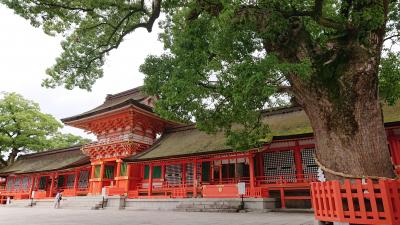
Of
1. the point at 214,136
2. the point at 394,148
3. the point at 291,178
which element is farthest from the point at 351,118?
the point at 214,136

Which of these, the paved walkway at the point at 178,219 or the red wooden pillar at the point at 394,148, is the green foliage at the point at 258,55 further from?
the red wooden pillar at the point at 394,148

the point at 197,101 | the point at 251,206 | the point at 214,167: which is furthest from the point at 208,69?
the point at 214,167

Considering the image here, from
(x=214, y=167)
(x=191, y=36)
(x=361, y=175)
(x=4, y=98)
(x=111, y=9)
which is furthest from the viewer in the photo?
(x=4, y=98)

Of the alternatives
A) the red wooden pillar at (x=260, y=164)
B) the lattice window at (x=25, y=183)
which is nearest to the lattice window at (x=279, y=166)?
the red wooden pillar at (x=260, y=164)

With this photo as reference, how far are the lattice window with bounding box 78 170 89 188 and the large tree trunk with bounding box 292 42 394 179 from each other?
21.6 meters

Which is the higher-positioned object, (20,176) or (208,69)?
(208,69)

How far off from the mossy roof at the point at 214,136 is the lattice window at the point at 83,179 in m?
7.81

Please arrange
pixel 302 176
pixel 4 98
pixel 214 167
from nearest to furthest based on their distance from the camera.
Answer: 1. pixel 302 176
2. pixel 214 167
3. pixel 4 98

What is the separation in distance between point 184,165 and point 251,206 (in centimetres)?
601

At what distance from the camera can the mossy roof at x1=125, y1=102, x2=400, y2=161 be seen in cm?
1252

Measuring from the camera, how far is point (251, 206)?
12.3 meters

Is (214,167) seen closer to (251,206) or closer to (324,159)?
(251,206)

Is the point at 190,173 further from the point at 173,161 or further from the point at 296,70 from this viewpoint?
the point at 296,70

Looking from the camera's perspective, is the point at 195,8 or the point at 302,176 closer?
the point at 195,8
